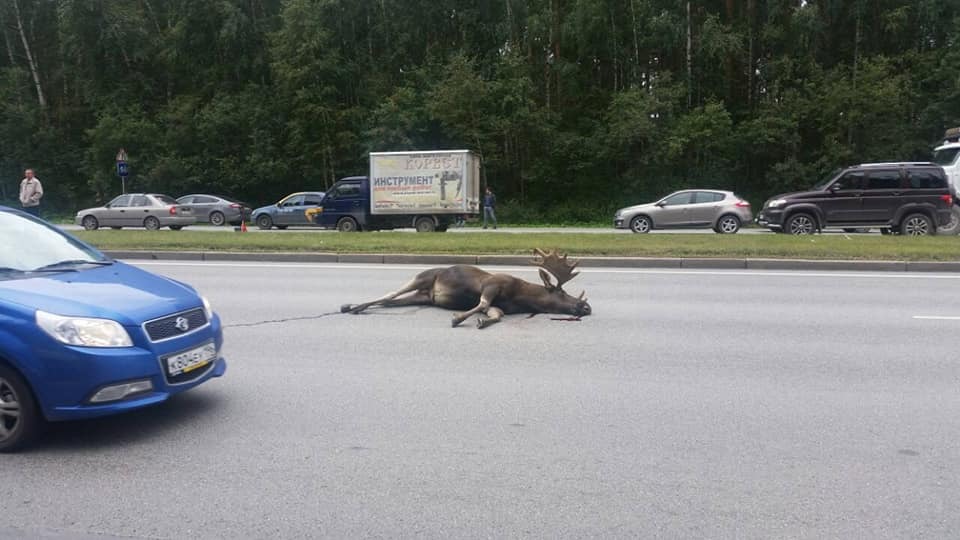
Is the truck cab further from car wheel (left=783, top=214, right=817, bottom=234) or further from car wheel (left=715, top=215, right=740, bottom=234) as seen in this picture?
car wheel (left=783, top=214, right=817, bottom=234)

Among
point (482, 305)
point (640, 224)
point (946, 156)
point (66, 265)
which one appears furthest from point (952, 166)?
point (66, 265)

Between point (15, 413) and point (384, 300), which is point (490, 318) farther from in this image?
point (15, 413)

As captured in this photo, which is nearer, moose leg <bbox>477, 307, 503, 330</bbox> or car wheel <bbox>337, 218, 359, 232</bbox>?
moose leg <bbox>477, 307, 503, 330</bbox>

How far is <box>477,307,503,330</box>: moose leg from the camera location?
8202 millimetres

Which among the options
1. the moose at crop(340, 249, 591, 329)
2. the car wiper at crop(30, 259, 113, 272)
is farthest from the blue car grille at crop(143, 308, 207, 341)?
the moose at crop(340, 249, 591, 329)

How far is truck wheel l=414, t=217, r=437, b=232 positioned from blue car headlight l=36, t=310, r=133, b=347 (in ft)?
67.2

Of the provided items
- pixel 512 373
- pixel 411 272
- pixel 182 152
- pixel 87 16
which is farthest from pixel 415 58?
pixel 512 373

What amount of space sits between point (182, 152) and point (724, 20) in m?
29.7

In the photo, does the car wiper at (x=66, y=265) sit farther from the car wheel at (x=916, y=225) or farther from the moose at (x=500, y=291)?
the car wheel at (x=916, y=225)

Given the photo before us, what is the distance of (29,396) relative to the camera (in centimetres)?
449

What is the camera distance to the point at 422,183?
25.2m

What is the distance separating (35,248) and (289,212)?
26989mm

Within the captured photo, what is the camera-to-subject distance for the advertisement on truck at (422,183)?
25.1 meters

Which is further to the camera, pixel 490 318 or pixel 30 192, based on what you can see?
pixel 30 192
